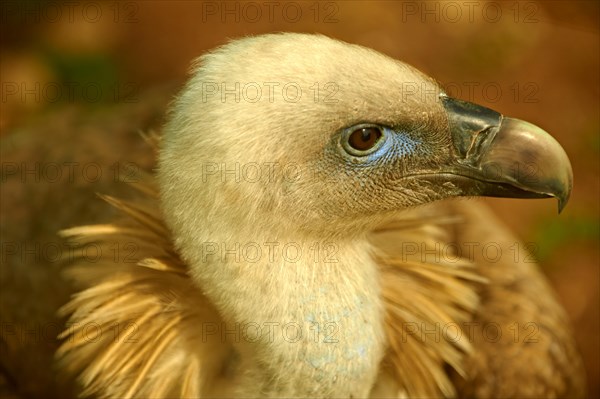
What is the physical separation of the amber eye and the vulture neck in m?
0.26

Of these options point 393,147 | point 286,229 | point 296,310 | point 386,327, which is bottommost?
point 386,327

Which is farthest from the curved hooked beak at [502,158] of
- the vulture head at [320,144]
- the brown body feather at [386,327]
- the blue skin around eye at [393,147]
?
the brown body feather at [386,327]

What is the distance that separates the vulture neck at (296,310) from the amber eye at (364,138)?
262mm

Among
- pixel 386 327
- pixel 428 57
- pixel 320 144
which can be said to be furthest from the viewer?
pixel 428 57

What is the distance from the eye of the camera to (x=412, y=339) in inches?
99.8

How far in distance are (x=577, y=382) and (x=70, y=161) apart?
1.94 metres

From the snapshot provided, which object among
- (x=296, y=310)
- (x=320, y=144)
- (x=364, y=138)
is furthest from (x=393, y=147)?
(x=296, y=310)

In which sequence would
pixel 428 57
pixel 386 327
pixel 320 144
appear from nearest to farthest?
pixel 320 144
pixel 386 327
pixel 428 57

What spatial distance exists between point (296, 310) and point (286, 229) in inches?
7.9

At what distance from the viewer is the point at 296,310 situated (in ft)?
6.89

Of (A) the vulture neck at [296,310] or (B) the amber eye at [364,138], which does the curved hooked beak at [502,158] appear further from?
(A) the vulture neck at [296,310]

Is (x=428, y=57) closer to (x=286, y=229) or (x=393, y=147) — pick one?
(x=393, y=147)

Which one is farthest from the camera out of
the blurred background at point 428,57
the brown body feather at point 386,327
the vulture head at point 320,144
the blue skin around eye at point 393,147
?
the blurred background at point 428,57

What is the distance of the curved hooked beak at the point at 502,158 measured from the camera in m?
2.06
